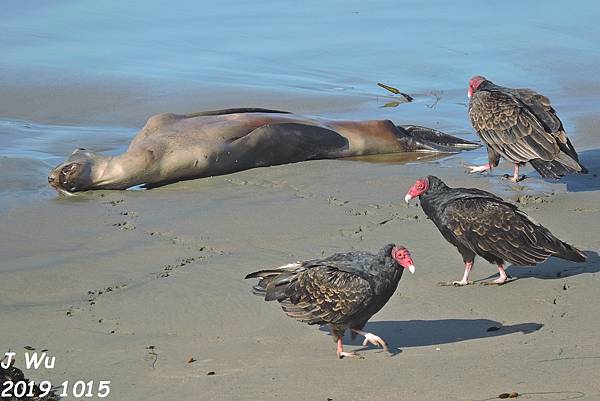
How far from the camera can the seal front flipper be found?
9969mm

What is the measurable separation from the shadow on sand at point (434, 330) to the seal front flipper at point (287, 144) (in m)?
3.93

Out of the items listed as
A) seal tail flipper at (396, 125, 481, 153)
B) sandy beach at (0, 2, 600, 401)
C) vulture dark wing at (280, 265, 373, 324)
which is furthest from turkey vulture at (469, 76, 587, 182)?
vulture dark wing at (280, 265, 373, 324)

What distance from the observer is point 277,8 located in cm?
1614

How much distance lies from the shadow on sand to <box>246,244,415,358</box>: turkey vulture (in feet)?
0.65

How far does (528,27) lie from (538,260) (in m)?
9.02

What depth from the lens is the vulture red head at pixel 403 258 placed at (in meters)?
5.63

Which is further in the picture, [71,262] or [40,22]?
[40,22]

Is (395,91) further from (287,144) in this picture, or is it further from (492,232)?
(492,232)

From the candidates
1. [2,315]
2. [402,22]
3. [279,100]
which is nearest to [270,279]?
[2,315]

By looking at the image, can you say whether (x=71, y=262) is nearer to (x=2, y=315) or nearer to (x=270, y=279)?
(x=2, y=315)

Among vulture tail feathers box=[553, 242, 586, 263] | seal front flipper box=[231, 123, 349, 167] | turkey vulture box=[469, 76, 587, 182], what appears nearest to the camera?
vulture tail feathers box=[553, 242, 586, 263]

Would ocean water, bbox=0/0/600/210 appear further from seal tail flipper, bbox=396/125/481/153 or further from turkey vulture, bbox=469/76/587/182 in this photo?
turkey vulture, bbox=469/76/587/182

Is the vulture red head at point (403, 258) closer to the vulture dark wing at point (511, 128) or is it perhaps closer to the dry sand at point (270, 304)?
the dry sand at point (270, 304)

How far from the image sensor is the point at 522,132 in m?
8.82
